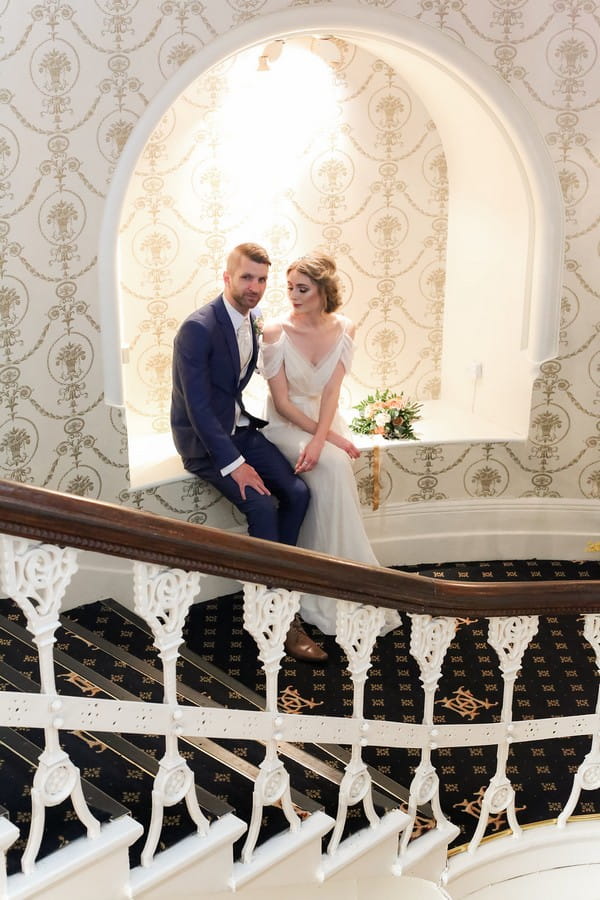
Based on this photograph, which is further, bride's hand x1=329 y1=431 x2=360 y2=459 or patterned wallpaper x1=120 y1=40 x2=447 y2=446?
patterned wallpaper x1=120 y1=40 x2=447 y2=446

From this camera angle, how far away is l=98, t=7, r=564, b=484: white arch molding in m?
4.62

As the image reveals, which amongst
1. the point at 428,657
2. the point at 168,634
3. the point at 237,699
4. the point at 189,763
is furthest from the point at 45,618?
the point at 237,699

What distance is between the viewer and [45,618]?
207 cm

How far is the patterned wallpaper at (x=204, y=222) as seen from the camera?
4348 mm

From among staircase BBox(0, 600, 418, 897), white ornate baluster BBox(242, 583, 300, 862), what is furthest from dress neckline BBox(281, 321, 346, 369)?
white ornate baluster BBox(242, 583, 300, 862)

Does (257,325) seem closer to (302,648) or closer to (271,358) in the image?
(271,358)

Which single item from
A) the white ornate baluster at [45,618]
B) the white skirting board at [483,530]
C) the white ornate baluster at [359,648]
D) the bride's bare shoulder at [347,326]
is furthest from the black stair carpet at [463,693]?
the bride's bare shoulder at [347,326]

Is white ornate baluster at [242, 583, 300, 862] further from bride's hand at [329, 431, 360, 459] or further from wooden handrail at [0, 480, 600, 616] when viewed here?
bride's hand at [329, 431, 360, 459]

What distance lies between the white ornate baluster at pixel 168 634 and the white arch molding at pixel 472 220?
2.58 metres

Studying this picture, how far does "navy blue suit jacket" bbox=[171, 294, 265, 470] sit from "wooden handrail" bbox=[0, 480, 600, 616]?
7.04ft

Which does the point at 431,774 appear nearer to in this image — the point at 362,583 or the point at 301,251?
the point at 362,583

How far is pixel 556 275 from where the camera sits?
5438 millimetres

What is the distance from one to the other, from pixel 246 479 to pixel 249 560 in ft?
7.97

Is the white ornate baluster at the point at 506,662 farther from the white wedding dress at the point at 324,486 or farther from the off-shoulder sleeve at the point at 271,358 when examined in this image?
the off-shoulder sleeve at the point at 271,358
